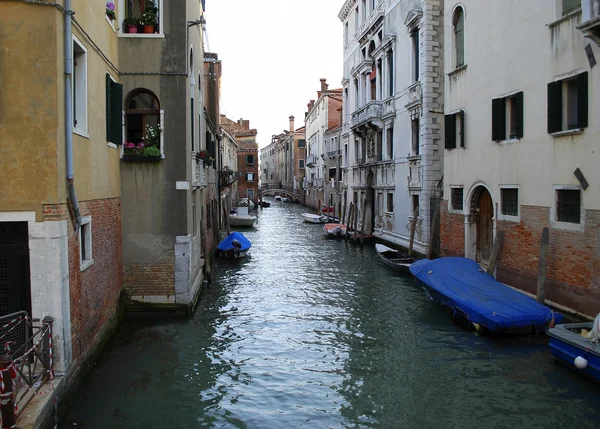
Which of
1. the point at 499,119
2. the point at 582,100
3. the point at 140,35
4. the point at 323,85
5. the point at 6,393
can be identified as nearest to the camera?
the point at 6,393

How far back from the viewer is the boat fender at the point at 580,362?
6.26 m

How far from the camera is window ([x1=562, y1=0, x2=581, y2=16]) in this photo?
8.35m

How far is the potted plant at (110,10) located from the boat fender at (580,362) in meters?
7.83

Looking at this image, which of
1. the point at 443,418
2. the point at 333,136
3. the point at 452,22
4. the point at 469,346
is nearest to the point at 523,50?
the point at 452,22

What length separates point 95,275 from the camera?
6.91 m

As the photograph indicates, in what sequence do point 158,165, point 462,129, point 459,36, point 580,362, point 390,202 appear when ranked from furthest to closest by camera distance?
point 390,202, point 459,36, point 462,129, point 158,165, point 580,362

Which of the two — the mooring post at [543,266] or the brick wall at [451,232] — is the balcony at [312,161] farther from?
the mooring post at [543,266]

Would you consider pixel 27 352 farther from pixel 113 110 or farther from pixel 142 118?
pixel 142 118

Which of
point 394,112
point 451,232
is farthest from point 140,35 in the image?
point 394,112

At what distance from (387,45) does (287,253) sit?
8.27 meters

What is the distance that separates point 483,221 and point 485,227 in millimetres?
144

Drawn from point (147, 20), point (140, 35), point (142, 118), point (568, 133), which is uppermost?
point (147, 20)

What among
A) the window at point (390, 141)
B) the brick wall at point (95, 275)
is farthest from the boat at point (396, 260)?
the brick wall at point (95, 275)

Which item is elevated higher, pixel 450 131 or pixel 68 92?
pixel 450 131
